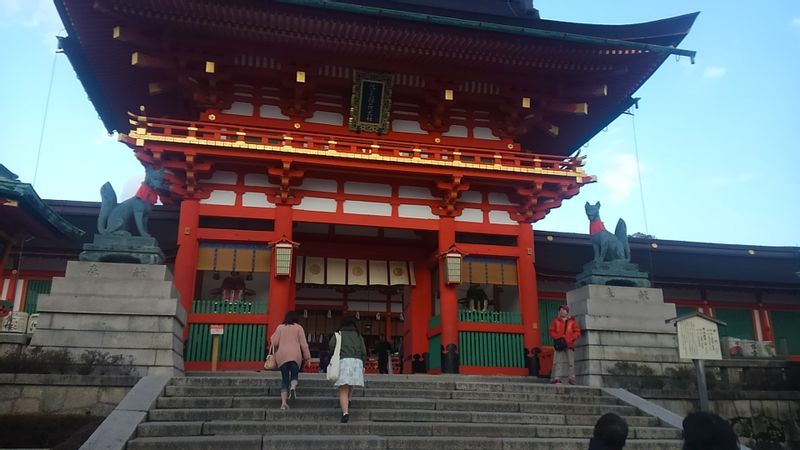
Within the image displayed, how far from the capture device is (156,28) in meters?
13.0

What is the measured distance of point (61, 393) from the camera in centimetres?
921

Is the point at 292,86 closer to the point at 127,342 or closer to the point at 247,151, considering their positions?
the point at 247,151

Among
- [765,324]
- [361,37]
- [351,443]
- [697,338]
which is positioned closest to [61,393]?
[351,443]

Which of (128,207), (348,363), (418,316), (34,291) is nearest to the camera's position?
(348,363)

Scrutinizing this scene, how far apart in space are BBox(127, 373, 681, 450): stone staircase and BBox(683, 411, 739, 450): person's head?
15.3ft

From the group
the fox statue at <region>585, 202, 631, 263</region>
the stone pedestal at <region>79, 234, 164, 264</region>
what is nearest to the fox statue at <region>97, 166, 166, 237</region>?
the stone pedestal at <region>79, 234, 164, 264</region>

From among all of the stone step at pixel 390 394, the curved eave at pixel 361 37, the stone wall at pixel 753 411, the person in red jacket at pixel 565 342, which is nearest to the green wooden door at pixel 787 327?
the stone wall at pixel 753 411

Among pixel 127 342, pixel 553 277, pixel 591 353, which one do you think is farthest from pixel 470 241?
pixel 127 342

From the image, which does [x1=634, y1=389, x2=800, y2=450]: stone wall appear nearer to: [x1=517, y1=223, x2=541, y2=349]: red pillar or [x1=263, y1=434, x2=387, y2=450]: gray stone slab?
[x1=517, y1=223, x2=541, y2=349]: red pillar

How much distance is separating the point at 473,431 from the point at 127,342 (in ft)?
19.7

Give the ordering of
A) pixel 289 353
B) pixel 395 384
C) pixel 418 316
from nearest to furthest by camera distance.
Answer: pixel 289 353 → pixel 395 384 → pixel 418 316

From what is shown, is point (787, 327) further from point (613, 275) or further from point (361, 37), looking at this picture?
point (361, 37)

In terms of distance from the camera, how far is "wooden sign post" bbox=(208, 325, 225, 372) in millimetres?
12484

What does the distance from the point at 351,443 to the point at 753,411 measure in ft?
26.7
